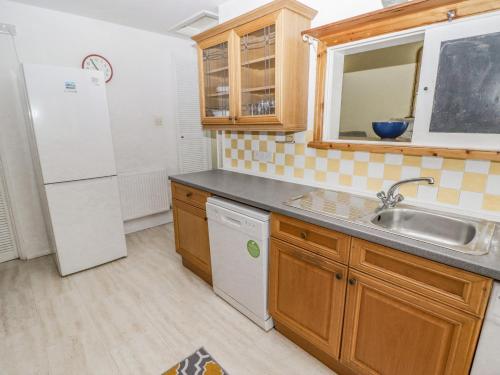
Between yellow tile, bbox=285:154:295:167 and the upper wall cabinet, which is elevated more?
the upper wall cabinet

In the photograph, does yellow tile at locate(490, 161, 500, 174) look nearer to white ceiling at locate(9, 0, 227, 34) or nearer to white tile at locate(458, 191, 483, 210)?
white tile at locate(458, 191, 483, 210)

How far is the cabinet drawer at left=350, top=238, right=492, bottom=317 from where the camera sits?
94cm

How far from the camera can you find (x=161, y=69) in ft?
11.0

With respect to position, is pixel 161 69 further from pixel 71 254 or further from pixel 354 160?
pixel 354 160

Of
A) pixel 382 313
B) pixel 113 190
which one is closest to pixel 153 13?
pixel 113 190

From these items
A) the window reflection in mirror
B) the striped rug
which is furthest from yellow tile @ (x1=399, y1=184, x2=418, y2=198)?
the striped rug

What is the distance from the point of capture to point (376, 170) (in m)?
1.67

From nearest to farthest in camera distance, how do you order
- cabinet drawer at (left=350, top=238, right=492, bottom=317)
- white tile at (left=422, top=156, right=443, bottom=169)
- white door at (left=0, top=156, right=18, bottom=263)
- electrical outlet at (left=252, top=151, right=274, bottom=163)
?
1. cabinet drawer at (left=350, top=238, right=492, bottom=317)
2. white tile at (left=422, top=156, right=443, bottom=169)
3. electrical outlet at (left=252, top=151, right=274, bottom=163)
4. white door at (left=0, top=156, right=18, bottom=263)

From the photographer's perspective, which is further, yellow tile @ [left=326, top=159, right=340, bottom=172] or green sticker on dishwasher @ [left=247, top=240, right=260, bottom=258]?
yellow tile @ [left=326, top=159, right=340, bottom=172]

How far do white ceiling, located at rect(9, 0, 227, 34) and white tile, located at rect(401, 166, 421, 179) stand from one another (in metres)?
2.06

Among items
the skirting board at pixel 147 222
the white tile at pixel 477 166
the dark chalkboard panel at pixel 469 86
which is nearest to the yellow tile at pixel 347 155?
the dark chalkboard panel at pixel 469 86

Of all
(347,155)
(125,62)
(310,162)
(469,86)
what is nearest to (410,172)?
(347,155)

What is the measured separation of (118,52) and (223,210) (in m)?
2.41

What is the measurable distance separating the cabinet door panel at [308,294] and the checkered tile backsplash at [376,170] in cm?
65
